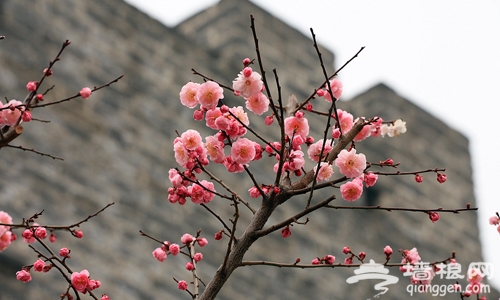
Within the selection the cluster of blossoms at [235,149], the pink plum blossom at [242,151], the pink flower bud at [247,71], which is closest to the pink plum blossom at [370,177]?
the cluster of blossoms at [235,149]

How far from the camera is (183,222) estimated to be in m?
6.79

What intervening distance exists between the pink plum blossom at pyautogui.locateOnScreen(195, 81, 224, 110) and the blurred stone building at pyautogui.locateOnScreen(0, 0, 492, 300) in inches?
135

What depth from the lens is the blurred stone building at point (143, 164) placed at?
20.0 feet

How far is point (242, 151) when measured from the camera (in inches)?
98.3

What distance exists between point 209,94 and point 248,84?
130mm

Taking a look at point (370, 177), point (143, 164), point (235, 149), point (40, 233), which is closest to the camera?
point (235, 149)

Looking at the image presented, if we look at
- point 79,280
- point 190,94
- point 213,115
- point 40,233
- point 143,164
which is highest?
point 143,164

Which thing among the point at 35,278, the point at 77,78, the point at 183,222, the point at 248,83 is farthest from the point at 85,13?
the point at 248,83

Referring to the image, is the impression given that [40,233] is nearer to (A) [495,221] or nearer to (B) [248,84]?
(B) [248,84]

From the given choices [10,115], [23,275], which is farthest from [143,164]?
[23,275]

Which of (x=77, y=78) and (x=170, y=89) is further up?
(x=170, y=89)

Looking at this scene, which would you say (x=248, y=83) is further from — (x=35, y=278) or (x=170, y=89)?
(x=170, y=89)

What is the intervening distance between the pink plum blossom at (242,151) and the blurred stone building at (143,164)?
137 inches

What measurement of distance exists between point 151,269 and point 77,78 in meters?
1.73
